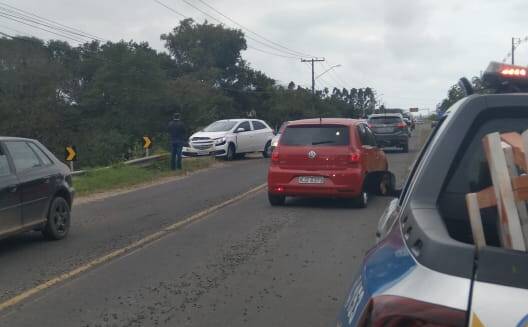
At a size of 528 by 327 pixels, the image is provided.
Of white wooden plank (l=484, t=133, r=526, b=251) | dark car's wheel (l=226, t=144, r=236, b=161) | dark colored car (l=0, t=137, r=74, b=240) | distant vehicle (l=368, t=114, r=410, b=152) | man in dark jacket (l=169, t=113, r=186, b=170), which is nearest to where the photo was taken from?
white wooden plank (l=484, t=133, r=526, b=251)

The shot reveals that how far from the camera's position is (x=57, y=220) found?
31.4 feet

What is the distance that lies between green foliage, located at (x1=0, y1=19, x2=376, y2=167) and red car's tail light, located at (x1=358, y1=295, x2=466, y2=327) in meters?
30.2

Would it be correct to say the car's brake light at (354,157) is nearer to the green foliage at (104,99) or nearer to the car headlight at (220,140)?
the car headlight at (220,140)

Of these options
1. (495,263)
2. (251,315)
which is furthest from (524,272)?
(251,315)

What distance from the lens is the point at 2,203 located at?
26.6 ft

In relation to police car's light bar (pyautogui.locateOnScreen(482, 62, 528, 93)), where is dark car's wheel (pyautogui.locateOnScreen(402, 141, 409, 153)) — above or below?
below

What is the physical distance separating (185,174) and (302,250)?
44.5ft

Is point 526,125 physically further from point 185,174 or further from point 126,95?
point 126,95

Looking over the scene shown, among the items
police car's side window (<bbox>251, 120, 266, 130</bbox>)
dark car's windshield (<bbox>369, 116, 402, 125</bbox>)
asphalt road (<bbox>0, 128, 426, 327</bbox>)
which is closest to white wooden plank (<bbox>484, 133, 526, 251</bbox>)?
asphalt road (<bbox>0, 128, 426, 327</bbox>)

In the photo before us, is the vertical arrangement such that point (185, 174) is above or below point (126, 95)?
below

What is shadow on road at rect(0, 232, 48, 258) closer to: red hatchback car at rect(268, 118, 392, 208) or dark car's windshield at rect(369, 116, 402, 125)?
red hatchback car at rect(268, 118, 392, 208)

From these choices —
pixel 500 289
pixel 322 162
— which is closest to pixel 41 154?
pixel 322 162

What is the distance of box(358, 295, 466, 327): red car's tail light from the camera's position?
5.87 feet

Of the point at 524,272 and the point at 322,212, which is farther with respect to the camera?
the point at 322,212
